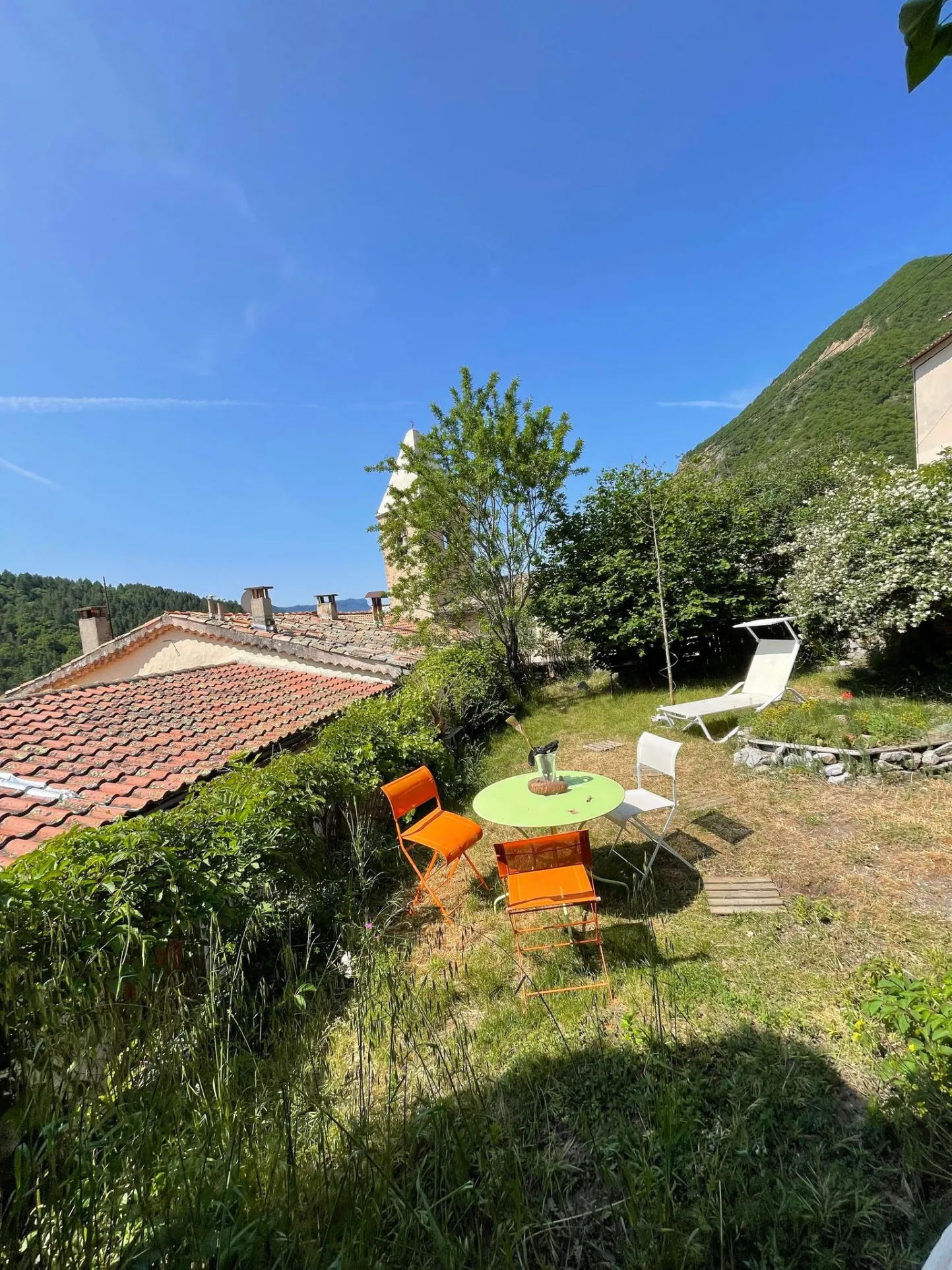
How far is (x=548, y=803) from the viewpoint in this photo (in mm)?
4105

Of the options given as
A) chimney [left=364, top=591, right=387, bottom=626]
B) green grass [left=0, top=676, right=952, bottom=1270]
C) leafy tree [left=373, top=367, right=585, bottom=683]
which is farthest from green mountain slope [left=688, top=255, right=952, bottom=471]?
green grass [left=0, top=676, right=952, bottom=1270]

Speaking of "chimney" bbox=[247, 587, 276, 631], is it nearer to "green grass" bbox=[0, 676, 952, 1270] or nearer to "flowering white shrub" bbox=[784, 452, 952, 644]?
"green grass" bbox=[0, 676, 952, 1270]

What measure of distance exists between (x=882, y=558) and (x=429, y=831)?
7.73m

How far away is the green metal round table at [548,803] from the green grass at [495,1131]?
3.36 feet

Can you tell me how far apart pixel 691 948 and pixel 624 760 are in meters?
4.04

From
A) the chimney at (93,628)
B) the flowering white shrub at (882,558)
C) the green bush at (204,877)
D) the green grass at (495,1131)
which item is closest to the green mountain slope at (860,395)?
the flowering white shrub at (882,558)

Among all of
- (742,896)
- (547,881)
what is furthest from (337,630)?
(742,896)

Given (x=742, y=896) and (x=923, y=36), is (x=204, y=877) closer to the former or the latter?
(x=742, y=896)

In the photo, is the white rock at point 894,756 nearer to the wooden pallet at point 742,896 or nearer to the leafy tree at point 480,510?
the wooden pallet at point 742,896

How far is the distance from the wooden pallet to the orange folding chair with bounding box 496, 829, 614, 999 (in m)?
1.01

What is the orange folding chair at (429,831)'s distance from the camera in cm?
433

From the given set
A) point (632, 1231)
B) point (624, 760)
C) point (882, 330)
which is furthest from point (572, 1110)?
point (882, 330)

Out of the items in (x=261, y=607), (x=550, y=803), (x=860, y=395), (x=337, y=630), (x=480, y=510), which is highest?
(x=860, y=395)

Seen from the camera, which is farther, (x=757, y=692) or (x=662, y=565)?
(x=662, y=565)
